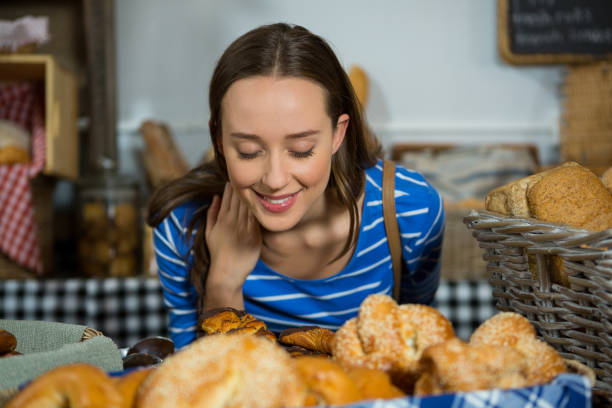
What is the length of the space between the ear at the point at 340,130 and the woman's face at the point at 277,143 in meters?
0.07

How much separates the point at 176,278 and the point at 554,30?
2017mm

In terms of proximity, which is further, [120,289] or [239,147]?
[120,289]

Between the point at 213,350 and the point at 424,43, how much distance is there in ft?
7.78

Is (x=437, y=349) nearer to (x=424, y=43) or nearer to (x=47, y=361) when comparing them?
(x=47, y=361)

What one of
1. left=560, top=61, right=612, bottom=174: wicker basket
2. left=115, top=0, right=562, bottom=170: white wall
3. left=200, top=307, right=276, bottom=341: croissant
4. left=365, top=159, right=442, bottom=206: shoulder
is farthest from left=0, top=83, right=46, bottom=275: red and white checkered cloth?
left=560, top=61, right=612, bottom=174: wicker basket

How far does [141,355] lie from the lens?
0.62 meters

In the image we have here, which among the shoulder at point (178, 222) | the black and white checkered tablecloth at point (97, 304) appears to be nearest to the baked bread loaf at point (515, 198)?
the shoulder at point (178, 222)

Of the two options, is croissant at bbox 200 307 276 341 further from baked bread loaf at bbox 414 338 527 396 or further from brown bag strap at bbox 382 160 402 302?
brown bag strap at bbox 382 160 402 302

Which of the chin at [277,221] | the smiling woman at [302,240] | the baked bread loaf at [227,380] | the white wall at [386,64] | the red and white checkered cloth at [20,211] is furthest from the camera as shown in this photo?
the white wall at [386,64]

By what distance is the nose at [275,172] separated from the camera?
2.86 ft

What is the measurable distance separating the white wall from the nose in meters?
1.76

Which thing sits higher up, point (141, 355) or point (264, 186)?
point (264, 186)

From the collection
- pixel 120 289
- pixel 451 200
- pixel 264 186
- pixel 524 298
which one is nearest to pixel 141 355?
pixel 264 186

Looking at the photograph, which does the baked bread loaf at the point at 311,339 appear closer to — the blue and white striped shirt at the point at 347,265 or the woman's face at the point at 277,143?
the woman's face at the point at 277,143
